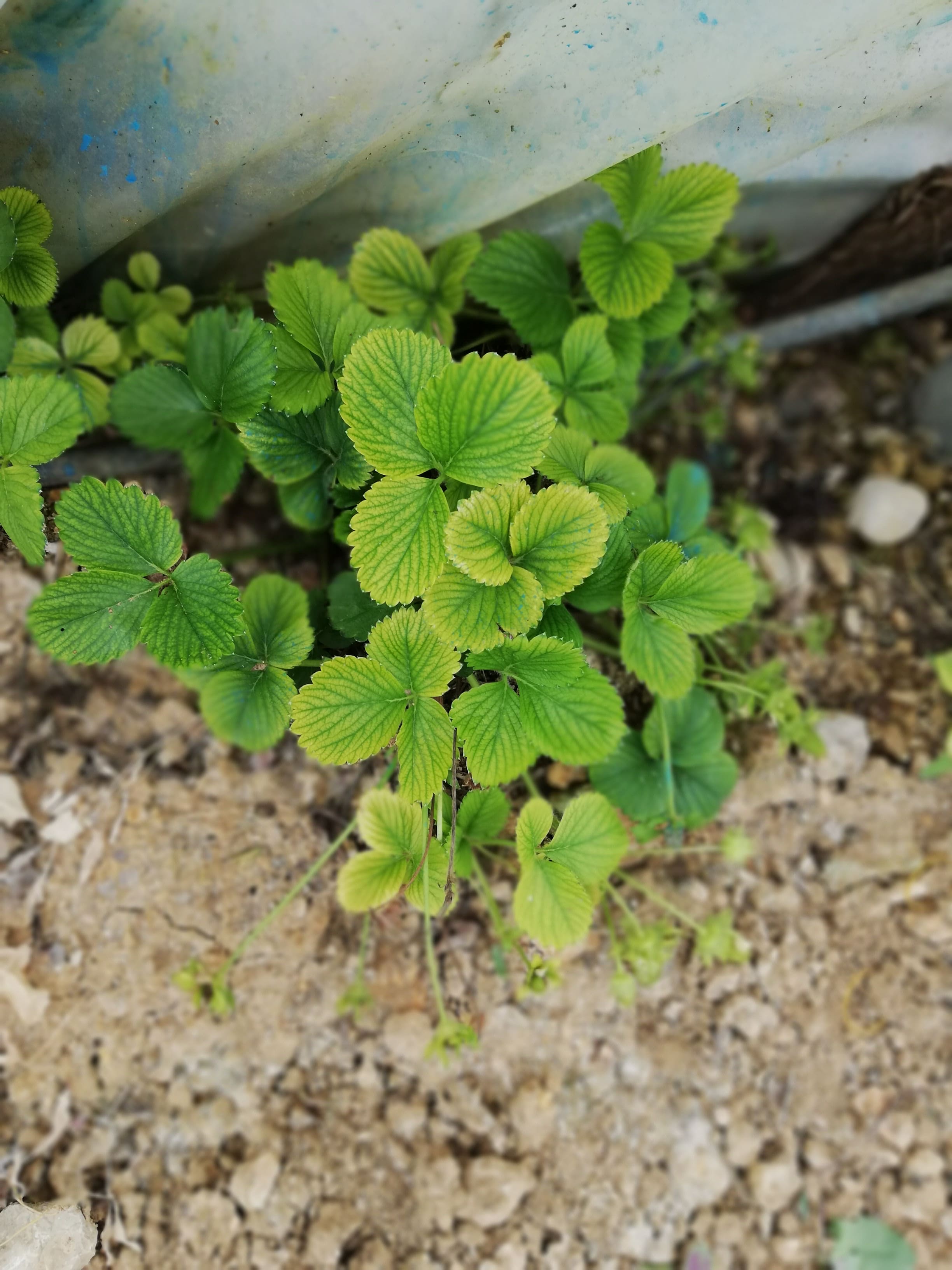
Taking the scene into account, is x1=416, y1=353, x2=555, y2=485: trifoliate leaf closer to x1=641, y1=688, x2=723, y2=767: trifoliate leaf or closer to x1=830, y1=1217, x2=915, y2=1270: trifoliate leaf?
x1=641, y1=688, x2=723, y2=767: trifoliate leaf

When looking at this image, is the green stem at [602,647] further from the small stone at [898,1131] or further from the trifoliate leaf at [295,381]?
the small stone at [898,1131]

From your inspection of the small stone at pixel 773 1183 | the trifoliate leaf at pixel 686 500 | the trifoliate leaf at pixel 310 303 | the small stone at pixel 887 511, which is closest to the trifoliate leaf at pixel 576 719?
the trifoliate leaf at pixel 686 500

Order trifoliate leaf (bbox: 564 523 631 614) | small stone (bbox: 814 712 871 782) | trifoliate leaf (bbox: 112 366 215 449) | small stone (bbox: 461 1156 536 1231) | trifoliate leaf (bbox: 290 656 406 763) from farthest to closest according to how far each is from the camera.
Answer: small stone (bbox: 814 712 871 782) → small stone (bbox: 461 1156 536 1231) → trifoliate leaf (bbox: 112 366 215 449) → trifoliate leaf (bbox: 564 523 631 614) → trifoliate leaf (bbox: 290 656 406 763)

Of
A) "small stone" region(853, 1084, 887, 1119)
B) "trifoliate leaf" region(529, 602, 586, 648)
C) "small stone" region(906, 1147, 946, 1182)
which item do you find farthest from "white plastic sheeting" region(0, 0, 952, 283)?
"small stone" region(906, 1147, 946, 1182)

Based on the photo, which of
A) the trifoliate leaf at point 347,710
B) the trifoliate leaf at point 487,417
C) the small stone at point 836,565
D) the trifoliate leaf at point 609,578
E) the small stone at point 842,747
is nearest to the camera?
the trifoliate leaf at point 487,417

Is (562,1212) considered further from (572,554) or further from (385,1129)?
(572,554)

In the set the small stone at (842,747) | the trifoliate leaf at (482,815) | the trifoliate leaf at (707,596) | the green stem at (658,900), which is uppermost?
the trifoliate leaf at (707,596)
